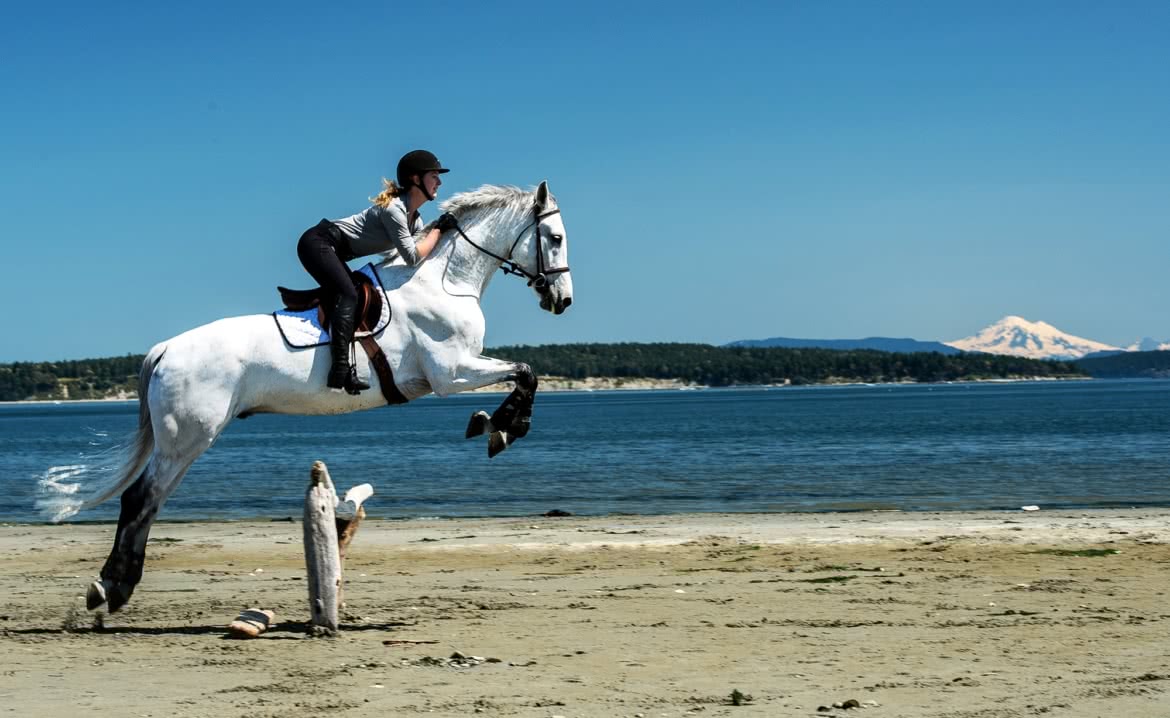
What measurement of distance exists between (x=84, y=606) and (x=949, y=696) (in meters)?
7.78

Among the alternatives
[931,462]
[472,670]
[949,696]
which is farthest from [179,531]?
[931,462]

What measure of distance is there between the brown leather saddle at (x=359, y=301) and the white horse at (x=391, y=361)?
122mm

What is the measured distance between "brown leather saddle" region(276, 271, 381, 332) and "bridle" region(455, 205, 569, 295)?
33.5 inches

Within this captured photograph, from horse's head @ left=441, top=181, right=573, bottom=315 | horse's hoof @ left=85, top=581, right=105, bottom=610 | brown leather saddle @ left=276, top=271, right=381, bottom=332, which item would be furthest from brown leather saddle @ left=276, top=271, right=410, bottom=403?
horse's hoof @ left=85, top=581, right=105, bottom=610

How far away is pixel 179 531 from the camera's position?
72.9ft

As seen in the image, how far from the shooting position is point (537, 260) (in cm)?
996

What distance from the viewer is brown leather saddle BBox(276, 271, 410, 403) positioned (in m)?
9.59

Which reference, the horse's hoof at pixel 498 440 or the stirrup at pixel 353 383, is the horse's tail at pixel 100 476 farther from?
the horse's hoof at pixel 498 440

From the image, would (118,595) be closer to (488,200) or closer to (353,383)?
(353,383)

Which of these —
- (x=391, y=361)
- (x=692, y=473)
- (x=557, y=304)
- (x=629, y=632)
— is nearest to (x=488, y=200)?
(x=557, y=304)

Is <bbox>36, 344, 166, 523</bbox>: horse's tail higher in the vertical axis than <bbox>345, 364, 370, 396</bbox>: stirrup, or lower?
lower

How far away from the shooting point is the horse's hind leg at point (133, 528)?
9.86 metres

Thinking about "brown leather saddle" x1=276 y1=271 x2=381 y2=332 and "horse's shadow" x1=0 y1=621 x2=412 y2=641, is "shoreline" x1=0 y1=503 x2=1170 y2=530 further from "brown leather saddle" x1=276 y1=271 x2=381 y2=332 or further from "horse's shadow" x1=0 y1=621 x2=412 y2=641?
"brown leather saddle" x1=276 y1=271 x2=381 y2=332

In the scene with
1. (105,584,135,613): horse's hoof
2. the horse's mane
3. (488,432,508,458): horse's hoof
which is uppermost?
the horse's mane
